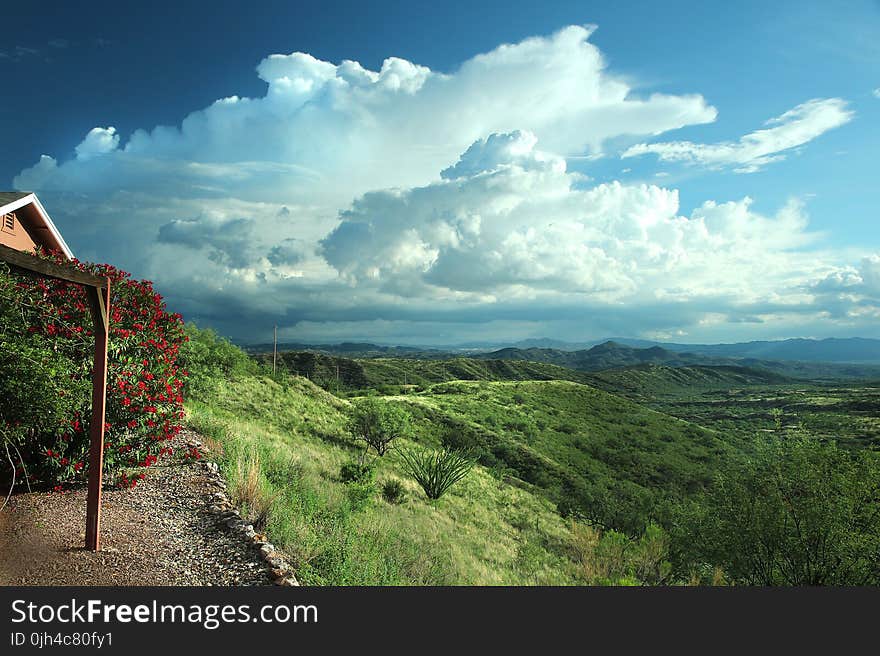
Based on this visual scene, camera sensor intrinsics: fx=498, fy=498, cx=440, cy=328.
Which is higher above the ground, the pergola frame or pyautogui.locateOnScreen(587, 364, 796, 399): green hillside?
the pergola frame

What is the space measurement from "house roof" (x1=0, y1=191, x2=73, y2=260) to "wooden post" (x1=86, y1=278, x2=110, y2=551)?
16418 millimetres

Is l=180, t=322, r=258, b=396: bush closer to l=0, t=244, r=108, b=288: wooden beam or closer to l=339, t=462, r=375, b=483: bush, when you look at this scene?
l=339, t=462, r=375, b=483: bush

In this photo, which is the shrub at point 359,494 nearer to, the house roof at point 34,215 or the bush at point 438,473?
the bush at point 438,473

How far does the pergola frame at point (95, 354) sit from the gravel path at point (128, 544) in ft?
1.20

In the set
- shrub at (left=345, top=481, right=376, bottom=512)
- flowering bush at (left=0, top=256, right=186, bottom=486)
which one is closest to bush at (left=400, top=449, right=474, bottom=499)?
shrub at (left=345, top=481, right=376, bottom=512)

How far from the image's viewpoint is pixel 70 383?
22.9ft

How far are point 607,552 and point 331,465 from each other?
939cm

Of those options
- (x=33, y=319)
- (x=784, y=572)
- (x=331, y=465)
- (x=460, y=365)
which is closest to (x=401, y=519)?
(x=331, y=465)

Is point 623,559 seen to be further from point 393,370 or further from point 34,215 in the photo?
point 393,370

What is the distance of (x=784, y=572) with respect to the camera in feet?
45.7

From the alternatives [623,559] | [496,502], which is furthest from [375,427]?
[623,559]

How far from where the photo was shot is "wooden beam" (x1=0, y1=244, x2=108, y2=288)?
17.5 ft

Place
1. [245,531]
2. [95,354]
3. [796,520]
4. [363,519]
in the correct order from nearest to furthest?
[95,354], [245,531], [363,519], [796,520]

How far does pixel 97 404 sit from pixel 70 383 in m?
1.29
